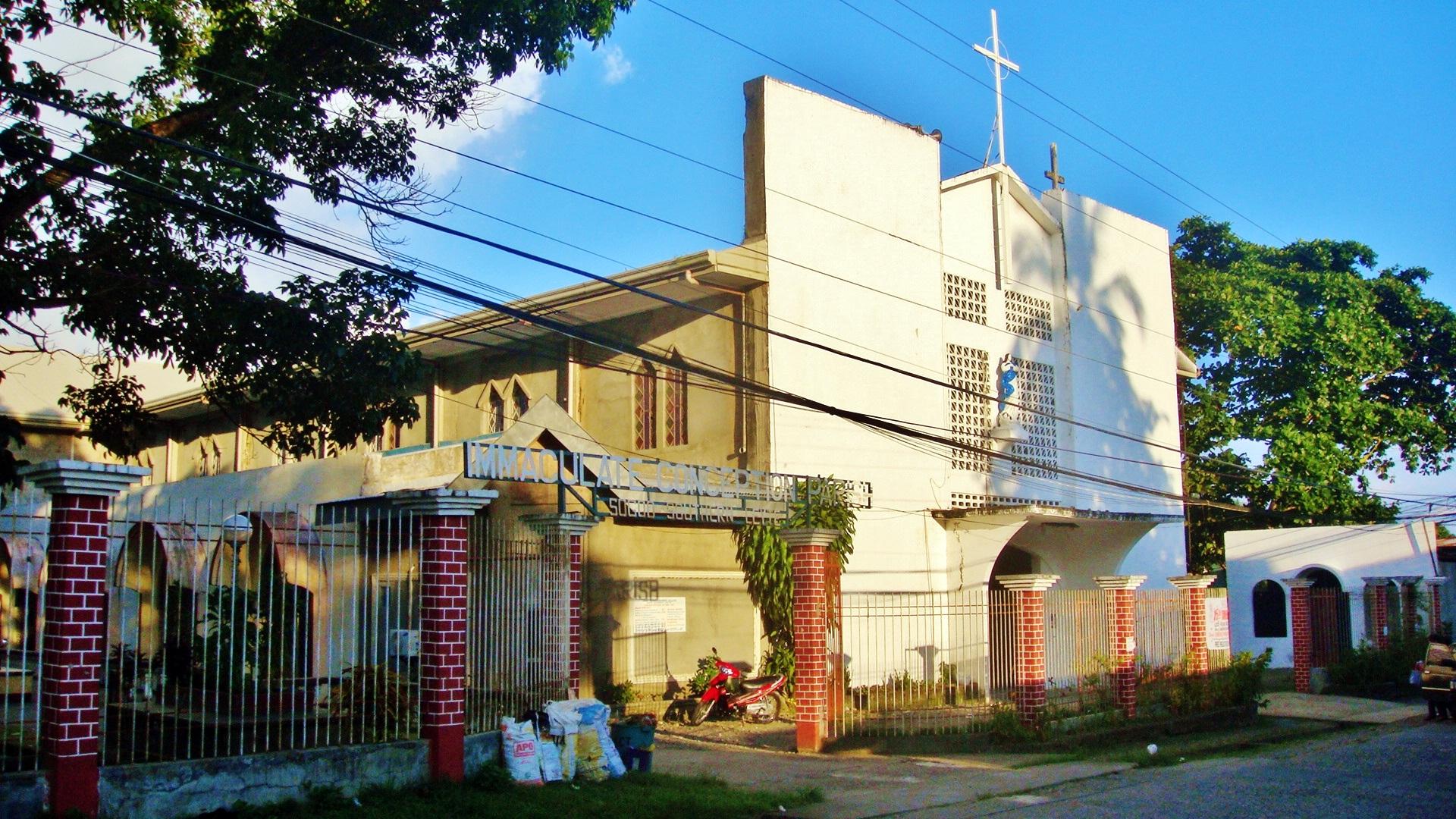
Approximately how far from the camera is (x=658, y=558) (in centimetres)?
2030

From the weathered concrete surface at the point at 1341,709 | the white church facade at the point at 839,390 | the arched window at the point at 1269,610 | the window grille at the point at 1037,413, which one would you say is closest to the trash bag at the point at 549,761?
the white church facade at the point at 839,390

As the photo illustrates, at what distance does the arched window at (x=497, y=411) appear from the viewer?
83.1 ft

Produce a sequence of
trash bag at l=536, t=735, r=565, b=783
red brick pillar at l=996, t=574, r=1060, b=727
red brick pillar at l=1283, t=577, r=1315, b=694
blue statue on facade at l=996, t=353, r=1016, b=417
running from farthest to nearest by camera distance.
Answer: blue statue on facade at l=996, t=353, r=1016, b=417
red brick pillar at l=1283, t=577, r=1315, b=694
red brick pillar at l=996, t=574, r=1060, b=727
trash bag at l=536, t=735, r=565, b=783

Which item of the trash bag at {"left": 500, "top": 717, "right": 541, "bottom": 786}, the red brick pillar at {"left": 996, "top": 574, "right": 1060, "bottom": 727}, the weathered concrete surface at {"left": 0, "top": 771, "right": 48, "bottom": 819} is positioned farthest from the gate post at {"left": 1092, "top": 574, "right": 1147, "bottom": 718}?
the weathered concrete surface at {"left": 0, "top": 771, "right": 48, "bottom": 819}

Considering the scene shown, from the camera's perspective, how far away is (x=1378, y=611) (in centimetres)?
2602

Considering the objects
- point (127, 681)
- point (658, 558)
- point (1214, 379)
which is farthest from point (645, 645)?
point (1214, 379)

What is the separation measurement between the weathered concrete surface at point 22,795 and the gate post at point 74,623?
0.22 feet

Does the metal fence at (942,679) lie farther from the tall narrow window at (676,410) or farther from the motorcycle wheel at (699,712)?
the tall narrow window at (676,410)

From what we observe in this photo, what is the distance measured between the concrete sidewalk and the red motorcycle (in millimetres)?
2159

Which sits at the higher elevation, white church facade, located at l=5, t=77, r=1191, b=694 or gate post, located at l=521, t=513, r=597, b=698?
white church facade, located at l=5, t=77, r=1191, b=694

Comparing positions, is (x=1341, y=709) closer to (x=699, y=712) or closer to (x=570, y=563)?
(x=699, y=712)

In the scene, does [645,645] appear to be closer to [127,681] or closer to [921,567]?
[921,567]

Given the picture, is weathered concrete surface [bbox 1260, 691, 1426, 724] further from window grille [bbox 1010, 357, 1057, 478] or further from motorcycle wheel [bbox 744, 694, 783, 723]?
motorcycle wheel [bbox 744, 694, 783, 723]

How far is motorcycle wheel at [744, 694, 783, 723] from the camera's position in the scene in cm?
1853
